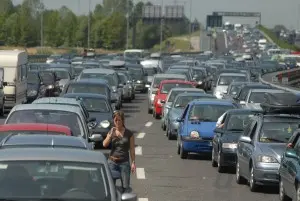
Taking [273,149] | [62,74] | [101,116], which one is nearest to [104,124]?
[101,116]

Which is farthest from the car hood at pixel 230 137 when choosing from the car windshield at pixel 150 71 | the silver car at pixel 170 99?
the car windshield at pixel 150 71

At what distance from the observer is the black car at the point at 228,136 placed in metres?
20.8

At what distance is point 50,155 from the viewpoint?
31.6 feet

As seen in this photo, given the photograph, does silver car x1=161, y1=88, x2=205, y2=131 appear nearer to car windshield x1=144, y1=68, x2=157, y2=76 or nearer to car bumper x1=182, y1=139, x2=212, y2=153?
car bumper x1=182, y1=139, x2=212, y2=153

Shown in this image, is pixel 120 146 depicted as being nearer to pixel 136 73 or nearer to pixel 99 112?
pixel 99 112

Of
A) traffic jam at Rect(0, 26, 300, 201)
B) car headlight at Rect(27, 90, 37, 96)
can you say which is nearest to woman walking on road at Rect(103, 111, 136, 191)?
traffic jam at Rect(0, 26, 300, 201)

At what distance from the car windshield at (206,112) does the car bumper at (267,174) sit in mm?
7515

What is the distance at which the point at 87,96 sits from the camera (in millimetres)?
28609

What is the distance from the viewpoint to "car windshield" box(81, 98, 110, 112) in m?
27.4

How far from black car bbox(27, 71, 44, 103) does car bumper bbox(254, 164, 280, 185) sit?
26.5m

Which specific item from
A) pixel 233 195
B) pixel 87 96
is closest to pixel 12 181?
pixel 233 195

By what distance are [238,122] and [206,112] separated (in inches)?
151

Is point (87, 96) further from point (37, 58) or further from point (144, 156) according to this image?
point (37, 58)

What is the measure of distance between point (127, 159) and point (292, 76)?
67.6 m
